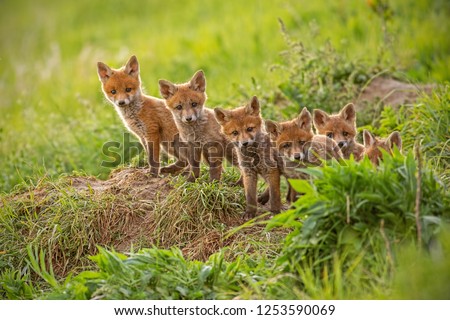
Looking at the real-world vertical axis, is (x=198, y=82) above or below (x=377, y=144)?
above

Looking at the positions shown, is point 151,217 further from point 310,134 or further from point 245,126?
point 310,134

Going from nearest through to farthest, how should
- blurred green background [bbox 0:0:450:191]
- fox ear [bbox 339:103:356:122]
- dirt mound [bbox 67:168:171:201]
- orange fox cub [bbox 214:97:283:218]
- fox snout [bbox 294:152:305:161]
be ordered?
fox snout [bbox 294:152:305:161] → orange fox cub [bbox 214:97:283:218] → dirt mound [bbox 67:168:171:201] → fox ear [bbox 339:103:356:122] → blurred green background [bbox 0:0:450:191]

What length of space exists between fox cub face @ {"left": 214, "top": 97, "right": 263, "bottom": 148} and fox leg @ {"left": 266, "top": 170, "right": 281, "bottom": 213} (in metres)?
0.39

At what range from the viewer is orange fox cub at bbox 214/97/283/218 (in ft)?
23.9

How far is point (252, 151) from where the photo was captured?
7.43 m

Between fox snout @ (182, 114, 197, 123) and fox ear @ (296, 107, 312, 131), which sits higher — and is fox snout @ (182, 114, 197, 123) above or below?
above

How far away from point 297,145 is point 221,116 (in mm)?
890

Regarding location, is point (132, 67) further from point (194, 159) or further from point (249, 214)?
point (249, 214)

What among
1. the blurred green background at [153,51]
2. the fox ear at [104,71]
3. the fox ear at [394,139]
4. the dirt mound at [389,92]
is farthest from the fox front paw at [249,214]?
the dirt mound at [389,92]

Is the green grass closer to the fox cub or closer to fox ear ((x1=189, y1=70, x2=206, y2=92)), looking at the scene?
the fox cub

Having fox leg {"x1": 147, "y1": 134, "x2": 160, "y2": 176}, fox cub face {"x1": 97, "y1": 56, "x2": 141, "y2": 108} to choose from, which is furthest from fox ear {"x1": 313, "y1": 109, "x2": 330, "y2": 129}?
fox cub face {"x1": 97, "y1": 56, "x2": 141, "y2": 108}

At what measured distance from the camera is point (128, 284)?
5.54 meters

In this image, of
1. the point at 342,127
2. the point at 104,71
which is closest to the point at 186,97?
the point at 104,71

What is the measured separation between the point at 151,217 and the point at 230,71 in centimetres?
690
